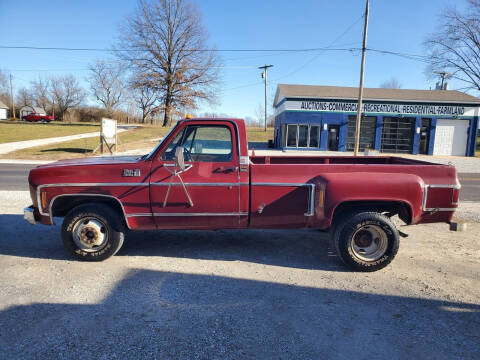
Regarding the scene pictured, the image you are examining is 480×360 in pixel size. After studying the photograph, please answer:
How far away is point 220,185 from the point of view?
417cm

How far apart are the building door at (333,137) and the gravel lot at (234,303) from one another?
25.4 m

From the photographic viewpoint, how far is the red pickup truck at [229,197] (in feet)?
13.4

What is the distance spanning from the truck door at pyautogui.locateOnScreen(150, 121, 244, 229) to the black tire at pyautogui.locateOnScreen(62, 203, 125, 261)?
0.58 metres

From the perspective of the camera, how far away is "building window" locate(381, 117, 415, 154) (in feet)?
97.6

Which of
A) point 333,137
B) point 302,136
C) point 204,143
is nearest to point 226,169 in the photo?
point 204,143

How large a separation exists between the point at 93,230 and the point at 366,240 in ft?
11.8

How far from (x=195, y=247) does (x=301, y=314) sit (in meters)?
2.25

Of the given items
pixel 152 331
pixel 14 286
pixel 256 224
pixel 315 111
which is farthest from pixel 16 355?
pixel 315 111

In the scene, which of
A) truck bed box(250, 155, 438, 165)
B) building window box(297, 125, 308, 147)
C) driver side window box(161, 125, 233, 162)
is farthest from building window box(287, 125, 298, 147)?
driver side window box(161, 125, 233, 162)

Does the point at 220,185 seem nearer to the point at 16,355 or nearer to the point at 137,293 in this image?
the point at 137,293

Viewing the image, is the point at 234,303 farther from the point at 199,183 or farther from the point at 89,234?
the point at 89,234

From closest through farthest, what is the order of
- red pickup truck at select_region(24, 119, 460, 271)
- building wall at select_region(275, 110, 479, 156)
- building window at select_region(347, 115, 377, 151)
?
red pickup truck at select_region(24, 119, 460, 271) → building wall at select_region(275, 110, 479, 156) → building window at select_region(347, 115, 377, 151)

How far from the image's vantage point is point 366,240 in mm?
4184

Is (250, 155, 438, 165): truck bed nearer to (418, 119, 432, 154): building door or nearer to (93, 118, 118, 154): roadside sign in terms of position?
(93, 118, 118, 154): roadside sign
